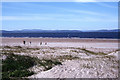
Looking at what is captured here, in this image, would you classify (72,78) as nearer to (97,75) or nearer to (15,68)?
(97,75)

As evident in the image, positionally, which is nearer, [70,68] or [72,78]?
[72,78]

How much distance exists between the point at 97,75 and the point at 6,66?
6.18 m

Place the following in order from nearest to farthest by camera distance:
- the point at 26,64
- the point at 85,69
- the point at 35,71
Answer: the point at 85,69 → the point at 35,71 → the point at 26,64

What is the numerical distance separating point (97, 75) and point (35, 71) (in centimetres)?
403

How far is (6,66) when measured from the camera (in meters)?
13.4

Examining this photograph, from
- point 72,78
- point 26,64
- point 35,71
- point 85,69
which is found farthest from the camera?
point 26,64

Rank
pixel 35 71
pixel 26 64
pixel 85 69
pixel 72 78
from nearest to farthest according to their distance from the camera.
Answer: pixel 72 78, pixel 85 69, pixel 35 71, pixel 26 64

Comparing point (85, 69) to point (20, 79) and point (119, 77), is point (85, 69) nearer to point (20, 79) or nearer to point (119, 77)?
point (119, 77)

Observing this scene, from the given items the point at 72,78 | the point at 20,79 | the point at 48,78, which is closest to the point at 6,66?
the point at 20,79

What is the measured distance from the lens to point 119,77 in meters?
10.9

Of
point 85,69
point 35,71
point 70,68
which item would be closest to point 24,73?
point 35,71

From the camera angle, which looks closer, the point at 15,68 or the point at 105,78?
the point at 105,78

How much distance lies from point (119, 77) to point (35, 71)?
5123mm

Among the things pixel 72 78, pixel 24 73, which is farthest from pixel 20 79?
pixel 72 78
